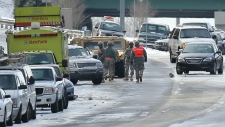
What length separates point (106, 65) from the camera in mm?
39031

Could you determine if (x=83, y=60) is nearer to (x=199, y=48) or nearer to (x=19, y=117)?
(x=199, y=48)

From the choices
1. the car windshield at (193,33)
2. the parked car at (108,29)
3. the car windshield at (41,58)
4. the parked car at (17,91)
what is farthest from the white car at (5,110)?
the parked car at (108,29)

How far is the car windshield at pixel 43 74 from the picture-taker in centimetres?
2641

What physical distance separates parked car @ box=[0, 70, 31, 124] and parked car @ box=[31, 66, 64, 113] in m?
2.22

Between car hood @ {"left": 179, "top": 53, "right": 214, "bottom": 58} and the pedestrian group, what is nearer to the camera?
the pedestrian group

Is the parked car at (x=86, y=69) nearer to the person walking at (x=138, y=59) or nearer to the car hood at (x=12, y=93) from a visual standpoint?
the person walking at (x=138, y=59)

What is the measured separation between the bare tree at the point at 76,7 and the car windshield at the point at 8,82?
174 ft

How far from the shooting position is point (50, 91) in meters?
25.4

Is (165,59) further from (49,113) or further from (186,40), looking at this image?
(49,113)

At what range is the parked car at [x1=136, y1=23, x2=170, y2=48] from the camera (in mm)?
74625

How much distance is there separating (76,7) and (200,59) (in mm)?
41949

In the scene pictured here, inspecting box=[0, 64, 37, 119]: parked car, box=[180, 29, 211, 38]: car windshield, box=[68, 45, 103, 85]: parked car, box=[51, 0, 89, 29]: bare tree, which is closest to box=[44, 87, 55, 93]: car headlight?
box=[0, 64, 37, 119]: parked car

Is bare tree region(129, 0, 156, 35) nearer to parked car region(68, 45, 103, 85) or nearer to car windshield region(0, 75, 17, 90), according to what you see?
parked car region(68, 45, 103, 85)

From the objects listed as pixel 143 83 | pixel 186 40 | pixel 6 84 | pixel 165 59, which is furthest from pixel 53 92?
pixel 165 59
